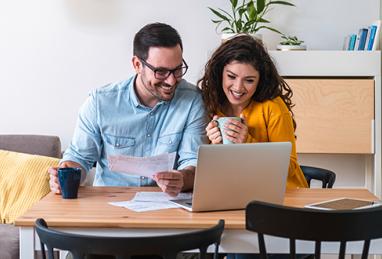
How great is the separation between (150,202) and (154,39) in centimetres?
68

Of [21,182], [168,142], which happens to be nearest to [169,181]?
[168,142]

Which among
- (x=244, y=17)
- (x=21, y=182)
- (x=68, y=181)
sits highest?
(x=244, y=17)

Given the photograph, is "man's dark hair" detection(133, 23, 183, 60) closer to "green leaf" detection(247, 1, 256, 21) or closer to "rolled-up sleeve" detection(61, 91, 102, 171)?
"rolled-up sleeve" detection(61, 91, 102, 171)

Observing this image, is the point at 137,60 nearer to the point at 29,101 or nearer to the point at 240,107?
the point at 240,107

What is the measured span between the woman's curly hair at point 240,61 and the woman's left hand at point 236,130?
11.6 inches

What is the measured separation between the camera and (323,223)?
5.83 ft

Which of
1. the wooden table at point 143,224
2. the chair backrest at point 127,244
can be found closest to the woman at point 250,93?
the wooden table at point 143,224

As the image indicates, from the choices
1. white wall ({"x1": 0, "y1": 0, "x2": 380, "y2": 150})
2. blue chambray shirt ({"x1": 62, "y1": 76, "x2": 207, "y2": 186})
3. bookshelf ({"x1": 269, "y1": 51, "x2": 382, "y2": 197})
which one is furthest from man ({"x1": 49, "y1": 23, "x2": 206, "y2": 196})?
white wall ({"x1": 0, "y1": 0, "x2": 380, "y2": 150})

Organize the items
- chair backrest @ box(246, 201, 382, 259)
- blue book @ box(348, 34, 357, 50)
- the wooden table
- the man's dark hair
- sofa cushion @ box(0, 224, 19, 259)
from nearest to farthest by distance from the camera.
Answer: chair backrest @ box(246, 201, 382, 259) < the wooden table < the man's dark hair < sofa cushion @ box(0, 224, 19, 259) < blue book @ box(348, 34, 357, 50)

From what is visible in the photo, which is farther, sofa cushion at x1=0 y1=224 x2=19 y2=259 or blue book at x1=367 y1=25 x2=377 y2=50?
blue book at x1=367 y1=25 x2=377 y2=50

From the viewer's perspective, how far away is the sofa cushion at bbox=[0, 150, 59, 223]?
11.5 ft

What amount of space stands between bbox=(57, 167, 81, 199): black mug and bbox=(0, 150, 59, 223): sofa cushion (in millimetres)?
1233

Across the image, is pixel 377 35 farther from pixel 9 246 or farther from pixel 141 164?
pixel 9 246

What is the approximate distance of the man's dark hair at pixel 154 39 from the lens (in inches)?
104
